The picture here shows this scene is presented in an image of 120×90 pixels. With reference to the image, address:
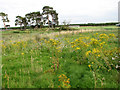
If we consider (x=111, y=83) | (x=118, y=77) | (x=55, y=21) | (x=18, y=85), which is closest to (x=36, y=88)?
(x=18, y=85)

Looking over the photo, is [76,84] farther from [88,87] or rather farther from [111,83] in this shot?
[111,83]

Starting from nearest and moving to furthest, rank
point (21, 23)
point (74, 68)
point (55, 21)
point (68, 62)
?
point (74, 68)
point (68, 62)
point (55, 21)
point (21, 23)

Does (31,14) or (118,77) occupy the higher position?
(31,14)

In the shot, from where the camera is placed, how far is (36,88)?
2.69 metres

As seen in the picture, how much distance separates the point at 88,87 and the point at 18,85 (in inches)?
77.6

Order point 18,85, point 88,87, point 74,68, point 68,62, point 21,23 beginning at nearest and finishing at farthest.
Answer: point 88,87, point 18,85, point 74,68, point 68,62, point 21,23

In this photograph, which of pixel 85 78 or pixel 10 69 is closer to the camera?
pixel 85 78

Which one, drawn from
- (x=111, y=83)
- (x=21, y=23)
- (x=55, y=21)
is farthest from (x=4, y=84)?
(x=21, y=23)

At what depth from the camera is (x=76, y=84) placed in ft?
9.21

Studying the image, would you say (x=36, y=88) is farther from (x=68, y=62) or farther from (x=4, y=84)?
(x=68, y=62)

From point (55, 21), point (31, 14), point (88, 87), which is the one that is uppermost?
point (31, 14)

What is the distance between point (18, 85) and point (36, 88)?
582mm

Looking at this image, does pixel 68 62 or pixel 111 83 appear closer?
pixel 111 83

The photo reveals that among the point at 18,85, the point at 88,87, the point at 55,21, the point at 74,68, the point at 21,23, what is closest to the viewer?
the point at 88,87
